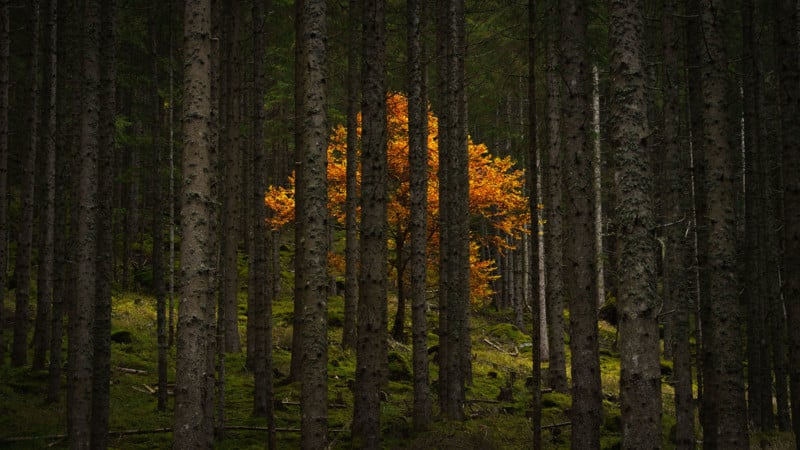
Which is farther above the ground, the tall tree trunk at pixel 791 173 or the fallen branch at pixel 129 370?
the tall tree trunk at pixel 791 173

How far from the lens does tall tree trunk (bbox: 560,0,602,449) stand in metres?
9.22

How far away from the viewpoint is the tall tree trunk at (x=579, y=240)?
9219mm

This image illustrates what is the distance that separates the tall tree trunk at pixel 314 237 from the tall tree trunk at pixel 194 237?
4.58 ft

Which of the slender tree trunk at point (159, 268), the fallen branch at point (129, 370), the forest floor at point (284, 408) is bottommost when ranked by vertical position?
the forest floor at point (284, 408)

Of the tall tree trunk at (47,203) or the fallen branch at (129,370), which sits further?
the fallen branch at (129,370)

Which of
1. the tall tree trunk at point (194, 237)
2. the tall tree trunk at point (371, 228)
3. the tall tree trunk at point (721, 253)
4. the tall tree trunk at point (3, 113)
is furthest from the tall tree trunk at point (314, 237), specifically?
the tall tree trunk at point (3, 113)

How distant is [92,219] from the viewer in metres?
8.83

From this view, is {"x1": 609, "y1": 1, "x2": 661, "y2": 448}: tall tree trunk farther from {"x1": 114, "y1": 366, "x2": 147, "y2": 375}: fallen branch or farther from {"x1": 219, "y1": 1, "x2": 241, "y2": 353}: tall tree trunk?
{"x1": 114, "y1": 366, "x2": 147, "y2": 375}: fallen branch

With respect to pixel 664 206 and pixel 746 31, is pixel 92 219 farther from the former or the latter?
pixel 746 31

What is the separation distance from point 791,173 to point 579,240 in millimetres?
3129

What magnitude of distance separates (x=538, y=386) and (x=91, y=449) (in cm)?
717

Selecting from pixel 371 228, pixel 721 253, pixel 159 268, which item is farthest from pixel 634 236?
pixel 159 268

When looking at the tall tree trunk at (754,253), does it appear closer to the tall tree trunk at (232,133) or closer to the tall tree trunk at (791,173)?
the tall tree trunk at (791,173)

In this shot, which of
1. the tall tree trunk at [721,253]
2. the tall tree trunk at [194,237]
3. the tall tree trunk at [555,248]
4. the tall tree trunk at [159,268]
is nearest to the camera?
the tall tree trunk at [194,237]
